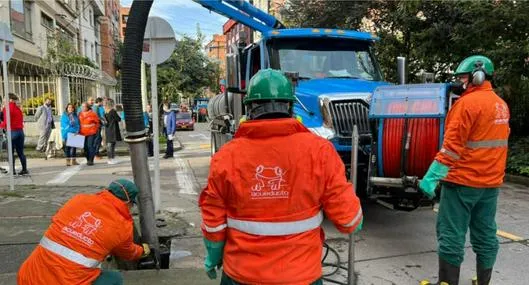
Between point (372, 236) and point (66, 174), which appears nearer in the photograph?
point (372, 236)

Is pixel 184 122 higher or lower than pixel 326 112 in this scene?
lower

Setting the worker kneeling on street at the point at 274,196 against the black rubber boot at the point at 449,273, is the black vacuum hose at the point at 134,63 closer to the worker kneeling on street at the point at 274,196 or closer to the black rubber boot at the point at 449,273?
the worker kneeling on street at the point at 274,196

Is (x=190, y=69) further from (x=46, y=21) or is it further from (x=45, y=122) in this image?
(x=45, y=122)

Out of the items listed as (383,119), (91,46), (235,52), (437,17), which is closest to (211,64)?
(91,46)

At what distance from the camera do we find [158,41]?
6.95 meters

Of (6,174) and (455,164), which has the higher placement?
(455,164)

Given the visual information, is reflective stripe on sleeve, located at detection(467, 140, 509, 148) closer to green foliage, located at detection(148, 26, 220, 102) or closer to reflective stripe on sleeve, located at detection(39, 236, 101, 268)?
reflective stripe on sleeve, located at detection(39, 236, 101, 268)

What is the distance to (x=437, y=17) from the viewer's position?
1376 centimetres

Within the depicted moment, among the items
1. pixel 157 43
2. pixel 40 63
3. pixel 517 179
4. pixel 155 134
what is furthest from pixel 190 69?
pixel 155 134

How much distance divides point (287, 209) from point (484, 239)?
250 centimetres

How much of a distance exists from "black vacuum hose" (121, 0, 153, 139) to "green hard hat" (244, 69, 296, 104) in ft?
7.69

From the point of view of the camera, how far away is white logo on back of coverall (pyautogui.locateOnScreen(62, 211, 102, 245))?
10.1 feet

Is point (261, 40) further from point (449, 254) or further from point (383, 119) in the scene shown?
point (449, 254)

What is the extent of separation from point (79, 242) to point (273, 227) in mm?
1481
